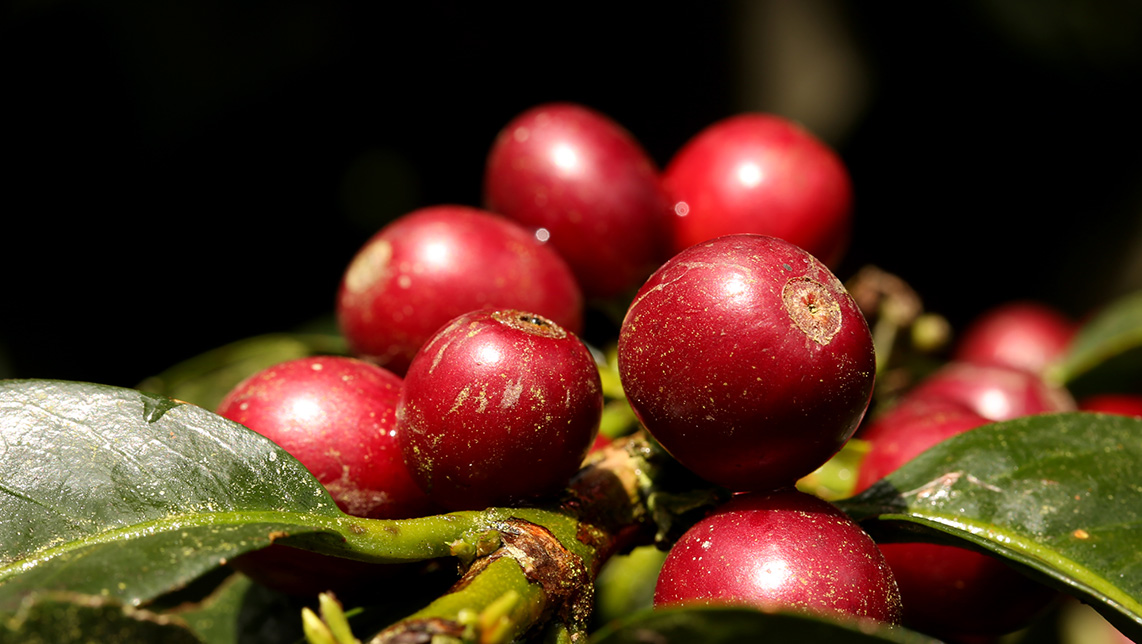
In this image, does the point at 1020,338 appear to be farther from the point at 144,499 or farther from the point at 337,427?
the point at 144,499

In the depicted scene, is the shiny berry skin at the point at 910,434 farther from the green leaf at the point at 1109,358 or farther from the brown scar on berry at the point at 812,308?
the green leaf at the point at 1109,358

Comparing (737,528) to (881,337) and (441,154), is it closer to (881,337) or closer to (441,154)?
(881,337)

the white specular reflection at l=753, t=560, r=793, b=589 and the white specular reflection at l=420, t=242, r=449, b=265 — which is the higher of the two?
the white specular reflection at l=420, t=242, r=449, b=265

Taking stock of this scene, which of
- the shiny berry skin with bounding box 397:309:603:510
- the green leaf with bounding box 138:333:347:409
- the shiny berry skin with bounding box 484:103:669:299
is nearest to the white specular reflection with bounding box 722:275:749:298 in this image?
the shiny berry skin with bounding box 397:309:603:510

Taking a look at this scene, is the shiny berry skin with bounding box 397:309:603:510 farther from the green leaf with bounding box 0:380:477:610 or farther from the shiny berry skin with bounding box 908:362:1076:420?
the shiny berry skin with bounding box 908:362:1076:420

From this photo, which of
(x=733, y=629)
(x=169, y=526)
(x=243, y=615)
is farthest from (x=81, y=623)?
(x=243, y=615)

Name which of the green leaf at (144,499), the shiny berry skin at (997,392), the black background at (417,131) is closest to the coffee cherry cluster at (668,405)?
the green leaf at (144,499)
